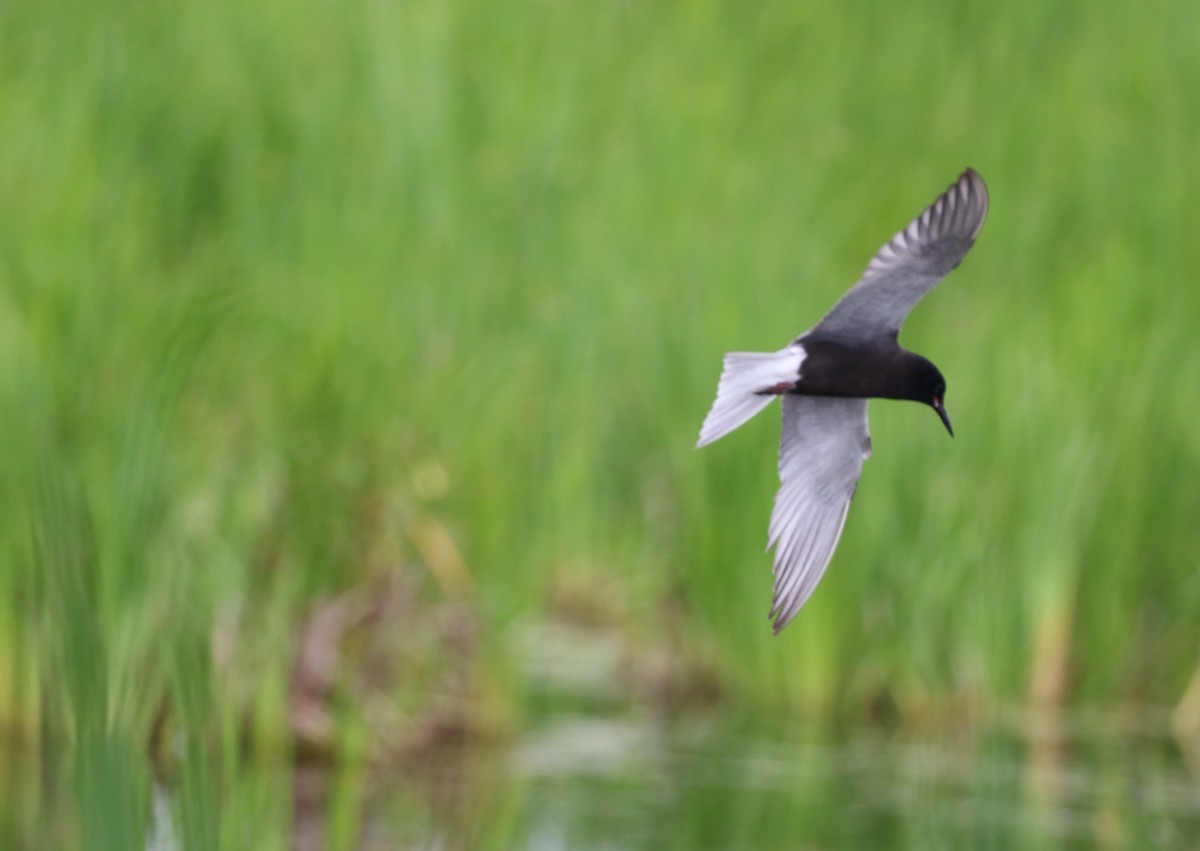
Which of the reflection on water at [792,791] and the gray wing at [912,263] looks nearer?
the gray wing at [912,263]

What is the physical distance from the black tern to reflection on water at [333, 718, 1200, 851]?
7.36 feet

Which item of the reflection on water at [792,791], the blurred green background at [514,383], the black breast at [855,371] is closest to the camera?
the black breast at [855,371]

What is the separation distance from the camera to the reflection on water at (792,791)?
540cm

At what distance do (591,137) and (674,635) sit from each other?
2.75m

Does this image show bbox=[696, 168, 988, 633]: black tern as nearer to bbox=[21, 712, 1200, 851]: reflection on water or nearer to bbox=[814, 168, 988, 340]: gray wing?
bbox=[814, 168, 988, 340]: gray wing

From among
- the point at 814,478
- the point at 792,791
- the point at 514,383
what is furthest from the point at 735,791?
the point at 814,478

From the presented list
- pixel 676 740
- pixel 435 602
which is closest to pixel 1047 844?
pixel 676 740

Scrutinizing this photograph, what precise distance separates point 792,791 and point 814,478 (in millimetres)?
2605

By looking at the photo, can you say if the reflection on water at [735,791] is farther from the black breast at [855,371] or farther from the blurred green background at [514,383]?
the black breast at [855,371]

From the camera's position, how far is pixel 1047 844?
537cm

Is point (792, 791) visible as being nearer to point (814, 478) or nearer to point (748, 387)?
point (814, 478)

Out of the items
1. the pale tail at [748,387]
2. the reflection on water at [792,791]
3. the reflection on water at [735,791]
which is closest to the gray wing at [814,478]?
the pale tail at [748,387]

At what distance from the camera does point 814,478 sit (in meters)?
3.31

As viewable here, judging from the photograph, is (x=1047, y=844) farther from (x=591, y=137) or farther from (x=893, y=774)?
(x=591, y=137)
